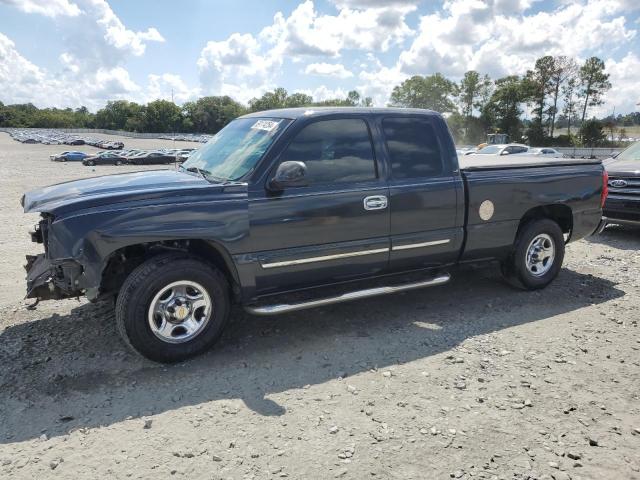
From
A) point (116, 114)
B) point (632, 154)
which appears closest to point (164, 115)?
point (116, 114)

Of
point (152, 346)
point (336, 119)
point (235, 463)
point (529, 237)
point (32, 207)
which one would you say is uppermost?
point (336, 119)

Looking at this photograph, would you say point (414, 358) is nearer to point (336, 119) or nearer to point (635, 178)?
point (336, 119)

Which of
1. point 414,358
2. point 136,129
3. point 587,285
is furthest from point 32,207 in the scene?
point 136,129

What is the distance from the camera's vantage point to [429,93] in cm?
9550

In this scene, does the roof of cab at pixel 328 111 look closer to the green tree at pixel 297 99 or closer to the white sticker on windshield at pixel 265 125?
the white sticker on windshield at pixel 265 125

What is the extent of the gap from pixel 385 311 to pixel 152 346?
229cm

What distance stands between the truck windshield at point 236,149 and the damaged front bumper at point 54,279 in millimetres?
1319

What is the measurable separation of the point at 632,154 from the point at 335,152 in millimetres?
7626

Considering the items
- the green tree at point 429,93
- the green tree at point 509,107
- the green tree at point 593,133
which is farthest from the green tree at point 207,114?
the green tree at point 593,133

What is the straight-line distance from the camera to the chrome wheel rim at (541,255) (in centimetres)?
559

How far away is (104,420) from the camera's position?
3.22 metres

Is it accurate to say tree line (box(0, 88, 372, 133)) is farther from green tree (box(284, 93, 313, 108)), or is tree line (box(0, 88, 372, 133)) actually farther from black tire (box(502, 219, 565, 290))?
black tire (box(502, 219, 565, 290))

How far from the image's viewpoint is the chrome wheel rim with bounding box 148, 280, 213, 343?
3812 millimetres

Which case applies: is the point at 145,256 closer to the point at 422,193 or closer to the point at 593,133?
the point at 422,193
